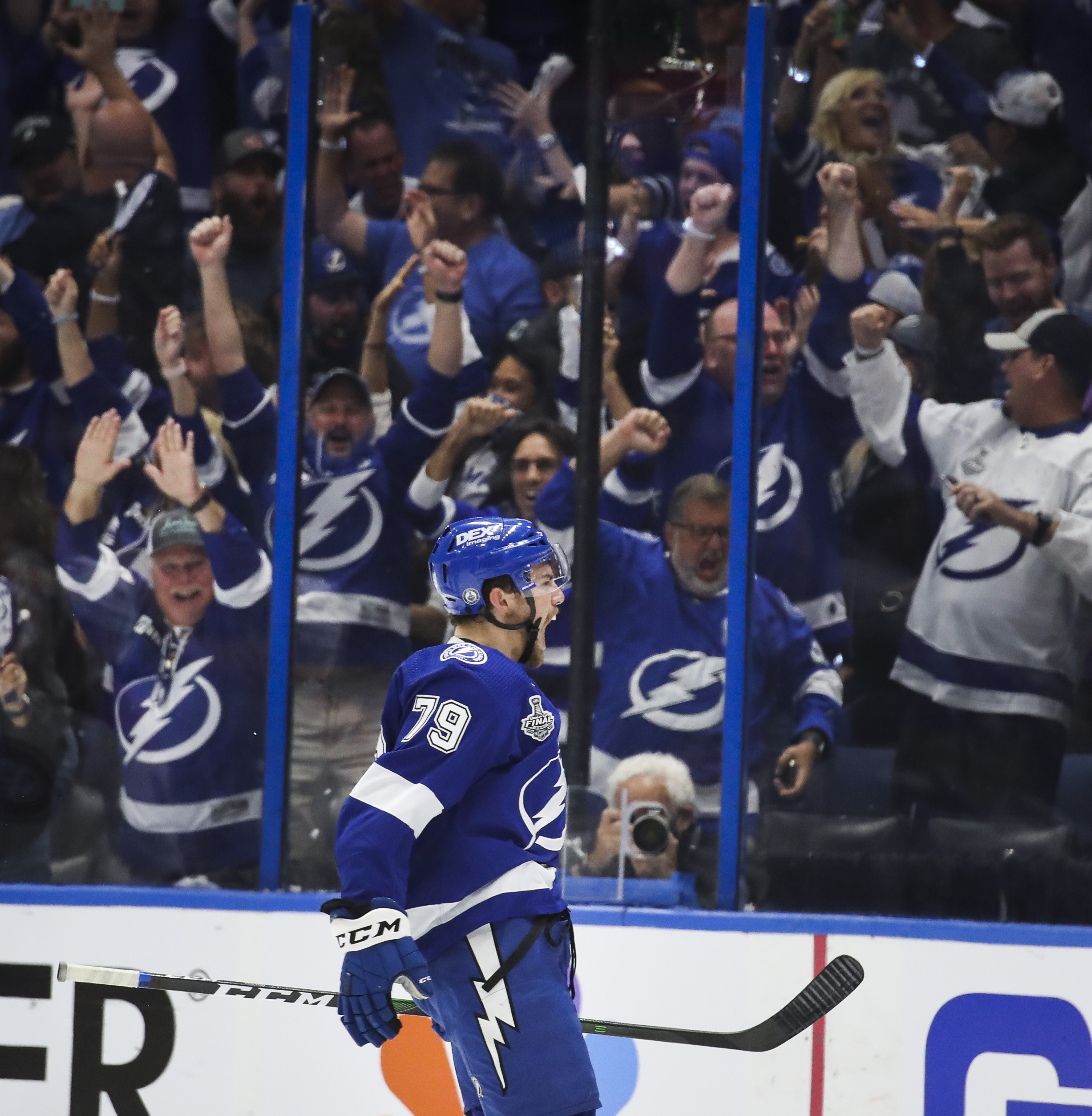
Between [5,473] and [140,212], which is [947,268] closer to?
[140,212]

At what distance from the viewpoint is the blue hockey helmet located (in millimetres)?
2090

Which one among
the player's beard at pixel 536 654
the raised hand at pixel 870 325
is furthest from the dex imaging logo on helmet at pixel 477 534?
the raised hand at pixel 870 325

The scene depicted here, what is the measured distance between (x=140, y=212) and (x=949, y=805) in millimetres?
2306

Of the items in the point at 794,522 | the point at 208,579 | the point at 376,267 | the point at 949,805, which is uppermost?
the point at 376,267

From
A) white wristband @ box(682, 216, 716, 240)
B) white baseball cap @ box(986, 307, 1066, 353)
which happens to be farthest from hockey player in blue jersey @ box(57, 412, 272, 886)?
white baseball cap @ box(986, 307, 1066, 353)

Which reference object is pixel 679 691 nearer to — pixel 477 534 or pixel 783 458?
pixel 783 458

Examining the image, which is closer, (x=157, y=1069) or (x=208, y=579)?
(x=157, y=1069)

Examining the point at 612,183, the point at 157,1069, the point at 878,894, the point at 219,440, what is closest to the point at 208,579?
the point at 219,440

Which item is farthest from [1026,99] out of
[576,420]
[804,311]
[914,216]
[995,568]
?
[576,420]

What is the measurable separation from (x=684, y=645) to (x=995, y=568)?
690 mm

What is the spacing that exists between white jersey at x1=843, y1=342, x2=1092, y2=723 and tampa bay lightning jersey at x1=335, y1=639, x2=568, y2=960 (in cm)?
141

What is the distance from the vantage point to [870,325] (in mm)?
3301

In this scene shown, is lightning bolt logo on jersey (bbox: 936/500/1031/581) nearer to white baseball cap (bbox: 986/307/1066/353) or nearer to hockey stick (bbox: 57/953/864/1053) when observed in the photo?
white baseball cap (bbox: 986/307/1066/353)

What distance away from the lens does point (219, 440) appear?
3.48m
